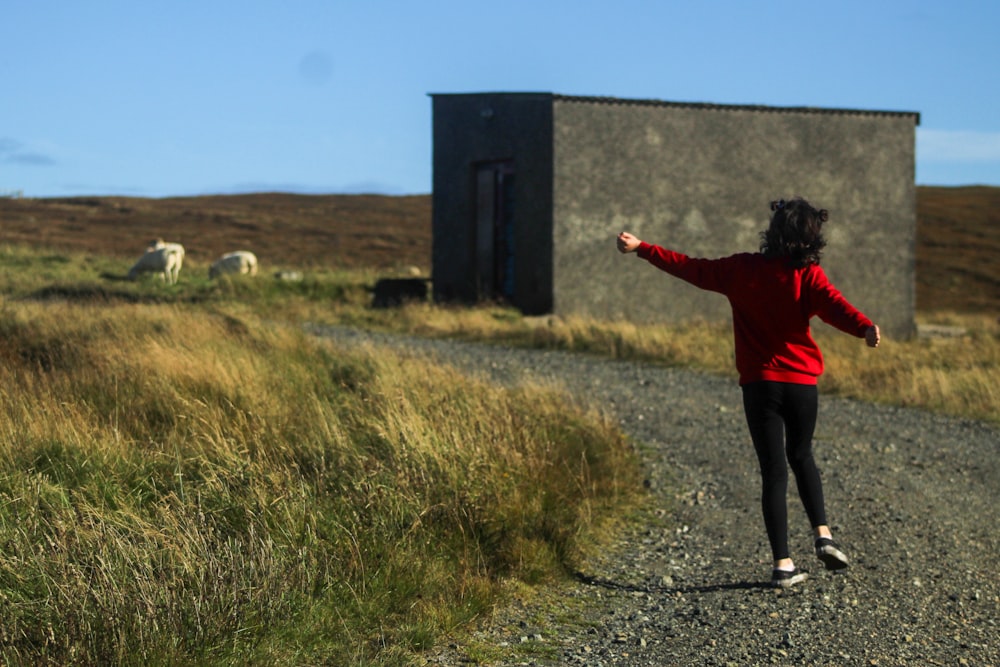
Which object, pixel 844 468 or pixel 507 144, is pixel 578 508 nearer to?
pixel 844 468

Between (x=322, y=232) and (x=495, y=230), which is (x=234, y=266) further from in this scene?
(x=322, y=232)

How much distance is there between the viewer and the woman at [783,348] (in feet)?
17.6

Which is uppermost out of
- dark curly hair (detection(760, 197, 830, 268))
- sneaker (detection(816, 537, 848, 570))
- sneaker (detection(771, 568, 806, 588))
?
dark curly hair (detection(760, 197, 830, 268))

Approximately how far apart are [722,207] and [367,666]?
55.5 feet

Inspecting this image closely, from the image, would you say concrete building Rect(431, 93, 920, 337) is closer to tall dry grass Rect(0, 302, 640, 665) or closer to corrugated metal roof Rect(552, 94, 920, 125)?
corrugated metal roof Rect(552, 94, 920, 125)

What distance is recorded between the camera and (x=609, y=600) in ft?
17.3

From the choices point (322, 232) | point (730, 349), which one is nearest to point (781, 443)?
point (730, 349)

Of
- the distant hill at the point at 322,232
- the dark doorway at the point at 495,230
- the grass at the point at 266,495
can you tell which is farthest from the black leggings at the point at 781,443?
the distant hill at the point at 322,232

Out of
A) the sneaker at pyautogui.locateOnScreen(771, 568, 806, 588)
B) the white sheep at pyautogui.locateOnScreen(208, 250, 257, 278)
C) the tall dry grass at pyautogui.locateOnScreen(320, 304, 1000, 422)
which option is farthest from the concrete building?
the sneaker at pyautogui.locateOnScreen(771, 568, 806, 588)

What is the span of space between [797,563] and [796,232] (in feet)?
5.61

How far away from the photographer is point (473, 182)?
813 inches

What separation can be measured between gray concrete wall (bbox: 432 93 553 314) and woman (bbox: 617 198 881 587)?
13374mm

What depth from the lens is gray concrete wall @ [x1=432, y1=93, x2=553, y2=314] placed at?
1900 cm

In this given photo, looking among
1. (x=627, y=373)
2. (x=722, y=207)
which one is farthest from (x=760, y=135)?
(x=627, y=373)
